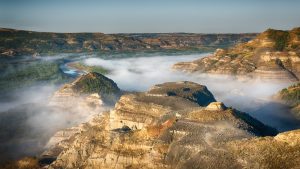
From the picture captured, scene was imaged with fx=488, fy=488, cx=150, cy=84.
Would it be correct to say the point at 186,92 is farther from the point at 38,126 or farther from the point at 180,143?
the point at 180,143

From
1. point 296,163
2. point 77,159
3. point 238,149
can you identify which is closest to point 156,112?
point 77,159

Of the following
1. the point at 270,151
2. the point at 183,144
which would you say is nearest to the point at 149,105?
the point at 183,144

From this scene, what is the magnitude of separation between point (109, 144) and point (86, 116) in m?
83.0

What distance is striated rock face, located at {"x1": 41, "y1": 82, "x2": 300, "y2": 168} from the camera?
84438 millimetres

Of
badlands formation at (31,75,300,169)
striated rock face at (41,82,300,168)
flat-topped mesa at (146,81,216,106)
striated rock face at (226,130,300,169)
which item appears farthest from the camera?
flat-topped mesa at (146,81,216,106)

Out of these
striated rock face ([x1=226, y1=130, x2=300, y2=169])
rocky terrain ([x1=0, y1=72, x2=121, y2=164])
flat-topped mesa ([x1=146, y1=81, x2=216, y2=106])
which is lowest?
rocky terrain ([x1=0, y1=72, x2=121, y2=164])

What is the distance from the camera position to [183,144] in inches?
3681

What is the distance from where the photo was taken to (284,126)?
16838 cm

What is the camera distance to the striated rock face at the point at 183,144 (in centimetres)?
8444

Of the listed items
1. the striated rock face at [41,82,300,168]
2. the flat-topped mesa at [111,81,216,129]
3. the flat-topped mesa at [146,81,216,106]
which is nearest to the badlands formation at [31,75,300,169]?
the striated rock face at [41,82,300,168]

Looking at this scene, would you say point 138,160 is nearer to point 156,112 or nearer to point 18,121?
point 156,112

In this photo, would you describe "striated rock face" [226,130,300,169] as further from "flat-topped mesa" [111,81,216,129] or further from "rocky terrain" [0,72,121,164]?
"rocky terrain" [0,72,121,164]

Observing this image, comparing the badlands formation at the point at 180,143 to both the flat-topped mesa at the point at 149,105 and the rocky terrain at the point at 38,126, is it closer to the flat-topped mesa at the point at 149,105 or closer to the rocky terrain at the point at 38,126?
the flat-topped mesa at the point at 149,105

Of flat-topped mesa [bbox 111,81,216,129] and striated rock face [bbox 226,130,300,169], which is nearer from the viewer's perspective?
striated rock face [bbox 226,130,300,169]
